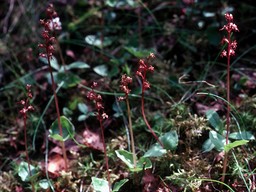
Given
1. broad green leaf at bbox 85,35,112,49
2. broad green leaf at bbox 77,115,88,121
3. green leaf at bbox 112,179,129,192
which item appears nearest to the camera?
green leaf at bbox 112,179,129,192

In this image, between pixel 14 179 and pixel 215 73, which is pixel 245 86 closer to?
pixel 215 73

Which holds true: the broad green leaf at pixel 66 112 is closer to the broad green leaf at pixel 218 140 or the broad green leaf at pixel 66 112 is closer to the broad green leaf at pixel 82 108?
the broad green leaf at pixel 82 108

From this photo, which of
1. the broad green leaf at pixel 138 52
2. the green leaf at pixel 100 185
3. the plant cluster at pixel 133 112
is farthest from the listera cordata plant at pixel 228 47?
the broad green leaf at pixel 138 52

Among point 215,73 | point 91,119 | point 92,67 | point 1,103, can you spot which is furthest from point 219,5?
point 1,103

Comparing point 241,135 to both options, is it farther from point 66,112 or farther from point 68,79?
point 68,79

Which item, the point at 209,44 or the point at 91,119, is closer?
the point at 91,119

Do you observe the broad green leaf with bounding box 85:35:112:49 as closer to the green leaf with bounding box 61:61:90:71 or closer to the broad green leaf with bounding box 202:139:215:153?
the green leaf with bounding box 61:61:90:71

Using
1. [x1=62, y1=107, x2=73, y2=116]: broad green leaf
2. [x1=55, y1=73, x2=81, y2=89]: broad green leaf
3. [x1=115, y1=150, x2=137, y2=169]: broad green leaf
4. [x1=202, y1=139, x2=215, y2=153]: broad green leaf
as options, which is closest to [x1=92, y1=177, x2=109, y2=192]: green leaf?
[x1=115, y1=150, x2=137, y2=169]: broad green leaf
